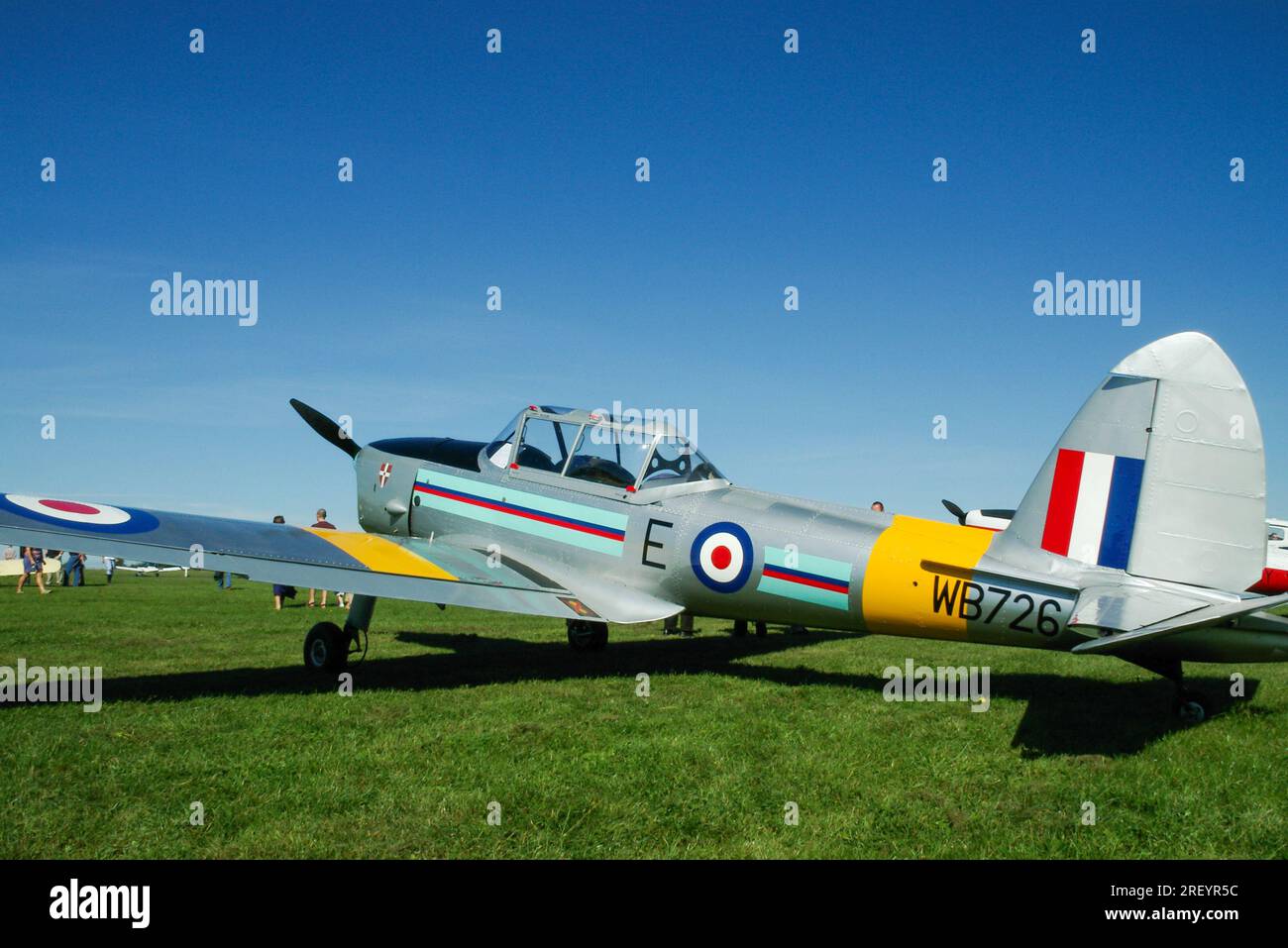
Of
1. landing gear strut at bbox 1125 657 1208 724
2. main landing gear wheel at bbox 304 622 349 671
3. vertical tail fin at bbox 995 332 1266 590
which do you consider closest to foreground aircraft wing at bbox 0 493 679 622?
main landing gear wheel at bbox 304 622 349 671

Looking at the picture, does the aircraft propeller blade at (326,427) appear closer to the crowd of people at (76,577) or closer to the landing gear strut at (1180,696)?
the crowd of people at (76,577)

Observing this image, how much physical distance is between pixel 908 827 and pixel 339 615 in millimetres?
13157

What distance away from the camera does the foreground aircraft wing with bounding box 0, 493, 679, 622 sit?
6.87 m

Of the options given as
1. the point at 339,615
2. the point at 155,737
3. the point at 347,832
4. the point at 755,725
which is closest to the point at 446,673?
the point at 155,737

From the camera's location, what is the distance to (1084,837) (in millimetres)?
4004

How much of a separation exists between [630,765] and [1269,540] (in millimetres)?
18208

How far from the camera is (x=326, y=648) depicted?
325 inches

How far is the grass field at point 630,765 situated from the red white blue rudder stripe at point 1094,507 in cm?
129

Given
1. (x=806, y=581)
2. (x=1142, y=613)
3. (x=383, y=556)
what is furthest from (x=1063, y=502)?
(x=383, y=556)

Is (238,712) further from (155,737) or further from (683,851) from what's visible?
(683,851)

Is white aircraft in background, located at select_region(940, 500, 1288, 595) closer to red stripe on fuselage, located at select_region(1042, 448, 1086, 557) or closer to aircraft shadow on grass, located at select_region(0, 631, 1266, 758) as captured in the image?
aircraft shadow on grass, located at select_region(0, 631, 1266, 758)

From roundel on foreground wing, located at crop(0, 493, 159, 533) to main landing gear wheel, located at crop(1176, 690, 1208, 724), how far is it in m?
8.56

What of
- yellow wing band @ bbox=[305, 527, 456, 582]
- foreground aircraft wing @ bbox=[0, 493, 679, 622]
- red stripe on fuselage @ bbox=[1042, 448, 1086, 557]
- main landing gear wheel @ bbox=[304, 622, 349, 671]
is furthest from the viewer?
main landing gear wheel @ bbox=[304, 622, 349, 671]
